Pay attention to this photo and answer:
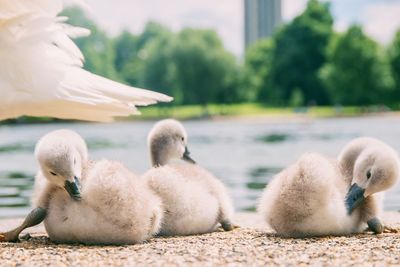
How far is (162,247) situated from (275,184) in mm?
1118

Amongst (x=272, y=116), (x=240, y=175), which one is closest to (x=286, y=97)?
(x=272, y=116)

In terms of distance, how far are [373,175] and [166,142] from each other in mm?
1866

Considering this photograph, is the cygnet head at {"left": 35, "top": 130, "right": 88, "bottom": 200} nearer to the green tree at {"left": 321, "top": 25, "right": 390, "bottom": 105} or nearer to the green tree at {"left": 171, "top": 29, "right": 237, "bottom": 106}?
the green tree at {"left": 321, "top": 25, "right": 390, "bottom": 105}

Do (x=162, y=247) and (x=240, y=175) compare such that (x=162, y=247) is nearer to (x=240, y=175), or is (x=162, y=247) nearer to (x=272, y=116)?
(x=240, y=175)

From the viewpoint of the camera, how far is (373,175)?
539 cm

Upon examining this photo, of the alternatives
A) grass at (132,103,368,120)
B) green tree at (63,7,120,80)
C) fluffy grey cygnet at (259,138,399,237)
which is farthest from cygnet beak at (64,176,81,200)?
green tree at (63,7,120,80)

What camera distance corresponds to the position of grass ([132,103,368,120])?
52219mm

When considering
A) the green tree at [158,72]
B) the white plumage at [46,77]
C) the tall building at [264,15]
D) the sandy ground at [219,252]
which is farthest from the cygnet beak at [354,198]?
the tall building at [264,15]

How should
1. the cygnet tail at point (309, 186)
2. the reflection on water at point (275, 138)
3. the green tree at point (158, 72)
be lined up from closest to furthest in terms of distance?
the cygnet tail at point (309, 186), the reflection on water at point (275, 138), the green tree at point (158, 72)

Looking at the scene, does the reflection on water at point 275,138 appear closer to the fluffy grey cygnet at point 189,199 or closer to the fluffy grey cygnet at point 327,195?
the fluffy grey cygnet at point 189,199

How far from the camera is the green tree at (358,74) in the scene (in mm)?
52031

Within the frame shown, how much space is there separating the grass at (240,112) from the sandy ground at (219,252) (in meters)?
43.4

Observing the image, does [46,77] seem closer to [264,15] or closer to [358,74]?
[358,74]

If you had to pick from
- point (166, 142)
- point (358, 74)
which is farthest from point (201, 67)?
point (166, 142)
